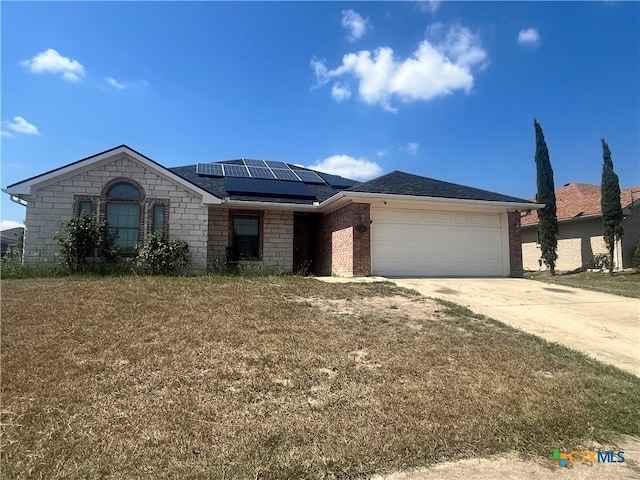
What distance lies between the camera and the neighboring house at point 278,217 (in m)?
12.7

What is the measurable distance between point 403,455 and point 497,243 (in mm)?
12667

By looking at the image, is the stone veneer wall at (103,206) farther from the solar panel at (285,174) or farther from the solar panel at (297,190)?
the solar panel at (285,174)

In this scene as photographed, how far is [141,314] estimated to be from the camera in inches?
263

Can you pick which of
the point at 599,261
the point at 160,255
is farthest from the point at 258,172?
the point at 599,261

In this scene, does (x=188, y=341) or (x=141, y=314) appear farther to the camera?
(x=141, y=314)

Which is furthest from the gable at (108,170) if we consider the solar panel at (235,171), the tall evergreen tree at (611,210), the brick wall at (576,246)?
the brick wall at (576,246)

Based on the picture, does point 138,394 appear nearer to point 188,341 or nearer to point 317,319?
point 188,341

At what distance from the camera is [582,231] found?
70.9 ft

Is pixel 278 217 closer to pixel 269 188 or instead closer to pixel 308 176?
pixel 269 188

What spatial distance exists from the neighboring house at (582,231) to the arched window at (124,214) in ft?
54.0

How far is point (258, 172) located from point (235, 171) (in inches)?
40.1

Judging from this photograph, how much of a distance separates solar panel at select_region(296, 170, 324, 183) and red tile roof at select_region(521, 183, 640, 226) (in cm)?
980

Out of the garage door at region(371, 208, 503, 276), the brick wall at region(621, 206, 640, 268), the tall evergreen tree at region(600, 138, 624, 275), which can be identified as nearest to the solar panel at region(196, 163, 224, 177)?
the garage door at region(371, 208, 503, 276)

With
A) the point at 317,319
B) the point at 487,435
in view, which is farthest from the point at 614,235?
the point at 487,435
